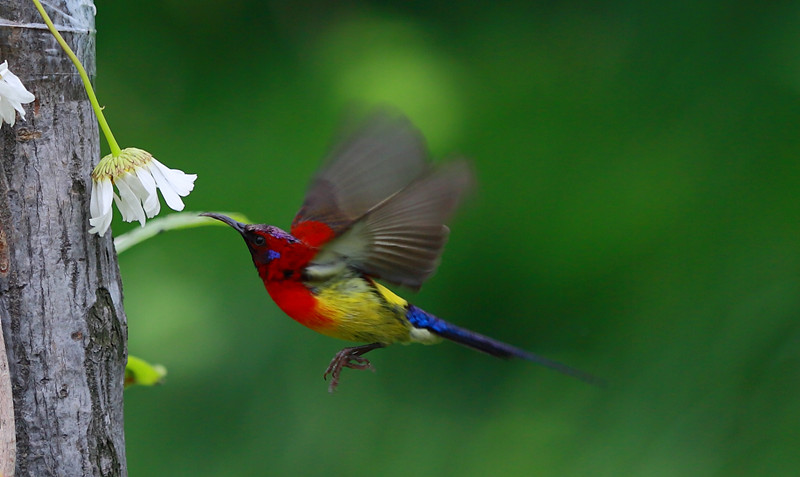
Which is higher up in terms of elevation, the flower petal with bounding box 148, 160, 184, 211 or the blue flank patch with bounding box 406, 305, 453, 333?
the flower petal with bounding box 148, 160, 184, 211

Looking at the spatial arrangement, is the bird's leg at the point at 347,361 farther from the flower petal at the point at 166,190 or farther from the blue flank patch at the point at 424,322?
the flower petal at the point at 166,190

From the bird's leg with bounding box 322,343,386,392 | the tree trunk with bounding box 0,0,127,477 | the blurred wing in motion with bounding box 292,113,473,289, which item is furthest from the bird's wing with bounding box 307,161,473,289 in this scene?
the tree trunk with bounding box 0,0,127,477

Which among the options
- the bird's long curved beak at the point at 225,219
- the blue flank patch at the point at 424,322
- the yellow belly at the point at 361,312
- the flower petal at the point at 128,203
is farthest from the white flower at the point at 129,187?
the blue flank patch at the point at 424,322

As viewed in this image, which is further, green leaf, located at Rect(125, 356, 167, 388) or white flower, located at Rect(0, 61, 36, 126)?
green leaf, located at Rect(125, 356, 167, 388)

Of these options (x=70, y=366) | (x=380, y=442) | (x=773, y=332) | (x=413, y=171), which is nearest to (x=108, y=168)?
(x=70, y=366)

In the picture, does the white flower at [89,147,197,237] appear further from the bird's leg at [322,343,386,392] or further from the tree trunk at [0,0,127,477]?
the bird's leg at [322,343,386,392]

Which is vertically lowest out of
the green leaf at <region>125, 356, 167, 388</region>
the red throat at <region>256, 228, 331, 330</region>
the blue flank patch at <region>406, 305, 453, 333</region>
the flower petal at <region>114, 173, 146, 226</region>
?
the green leaf at <region>125, 356, 167, 388</region>

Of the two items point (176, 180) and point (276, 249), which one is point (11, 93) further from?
point (276, 249)

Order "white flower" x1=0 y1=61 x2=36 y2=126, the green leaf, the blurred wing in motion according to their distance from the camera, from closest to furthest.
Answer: "white flower" x1=0 y1=61 x2=36 y2=126 → the blurred wing in motion → the green leaf
